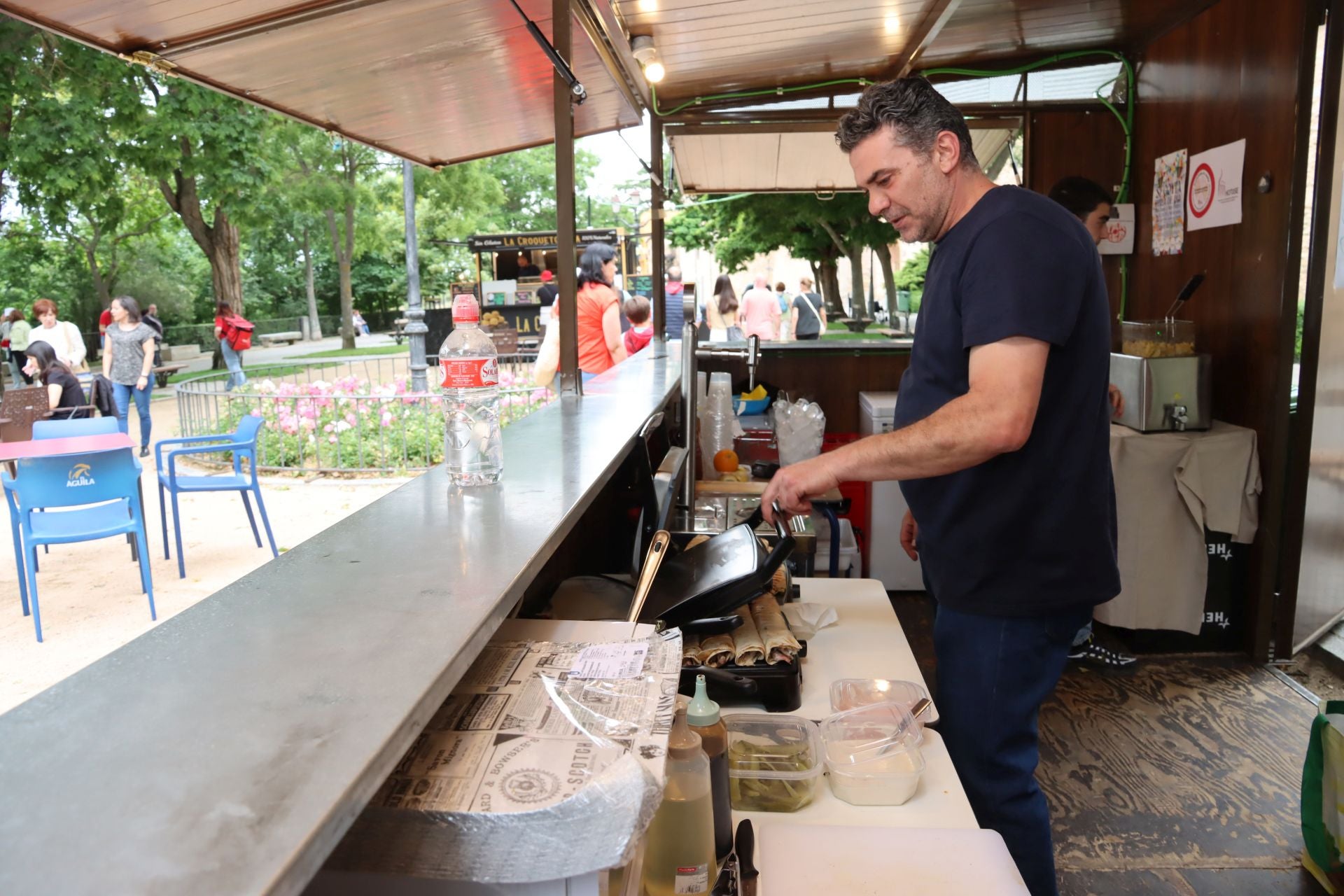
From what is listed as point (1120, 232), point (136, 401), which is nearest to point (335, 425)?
point (136, 401)

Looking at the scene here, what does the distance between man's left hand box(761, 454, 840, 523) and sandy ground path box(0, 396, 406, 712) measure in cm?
270

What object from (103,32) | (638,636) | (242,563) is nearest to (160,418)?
(242,563)

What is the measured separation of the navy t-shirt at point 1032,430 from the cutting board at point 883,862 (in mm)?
680

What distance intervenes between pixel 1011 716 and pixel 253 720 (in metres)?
1.71

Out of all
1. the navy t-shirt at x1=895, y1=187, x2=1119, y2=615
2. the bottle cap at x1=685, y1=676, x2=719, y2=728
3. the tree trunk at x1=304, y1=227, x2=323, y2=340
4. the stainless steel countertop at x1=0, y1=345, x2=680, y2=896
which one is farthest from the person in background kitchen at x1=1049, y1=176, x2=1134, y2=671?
the tree trunk at x1=304, y1=227, x2=323, y2=340

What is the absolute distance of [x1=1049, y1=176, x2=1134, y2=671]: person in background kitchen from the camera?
4.20 m

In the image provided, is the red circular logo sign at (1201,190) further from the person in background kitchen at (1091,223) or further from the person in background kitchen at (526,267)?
the person in background kitchen at (526,267)

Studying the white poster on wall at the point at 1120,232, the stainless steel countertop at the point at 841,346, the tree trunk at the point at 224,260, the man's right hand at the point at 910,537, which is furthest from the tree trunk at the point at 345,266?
the man's right hand at the point at 910,537

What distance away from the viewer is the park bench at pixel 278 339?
3152 centimetres

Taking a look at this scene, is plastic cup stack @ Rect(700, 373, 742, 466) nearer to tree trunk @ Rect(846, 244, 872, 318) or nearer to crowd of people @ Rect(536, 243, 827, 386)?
crowd of people @ Rect(536, 243, 827, 386)

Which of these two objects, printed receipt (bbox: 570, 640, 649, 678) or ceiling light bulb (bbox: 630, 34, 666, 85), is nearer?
printed receipt (bbox: 570, 640, 649, 678)

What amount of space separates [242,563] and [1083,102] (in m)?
6.32

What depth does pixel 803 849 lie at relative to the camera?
1.42m

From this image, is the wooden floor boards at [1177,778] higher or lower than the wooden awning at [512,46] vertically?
lower
